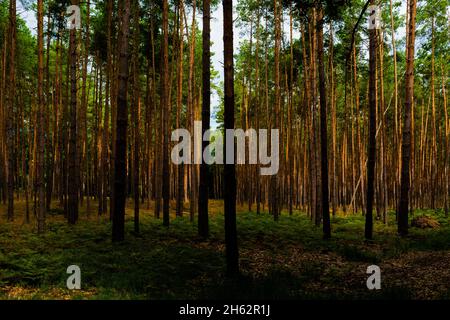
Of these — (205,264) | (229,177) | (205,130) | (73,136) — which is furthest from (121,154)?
(229,177)

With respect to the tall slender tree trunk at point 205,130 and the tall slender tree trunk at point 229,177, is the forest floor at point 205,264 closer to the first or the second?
the tall slender tree trunk at point 229,177

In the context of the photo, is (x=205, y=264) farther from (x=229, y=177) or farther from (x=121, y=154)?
(x=121, y=154)

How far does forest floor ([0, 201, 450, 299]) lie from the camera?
5.37m

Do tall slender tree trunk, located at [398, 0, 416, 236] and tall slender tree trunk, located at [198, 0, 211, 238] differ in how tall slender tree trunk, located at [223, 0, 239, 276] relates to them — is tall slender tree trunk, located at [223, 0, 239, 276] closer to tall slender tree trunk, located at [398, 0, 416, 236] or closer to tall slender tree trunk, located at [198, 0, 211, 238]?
tall slender tree trunk, located at [198, 0, 211, 238]

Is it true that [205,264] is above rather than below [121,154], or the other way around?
below

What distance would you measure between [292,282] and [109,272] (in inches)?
137

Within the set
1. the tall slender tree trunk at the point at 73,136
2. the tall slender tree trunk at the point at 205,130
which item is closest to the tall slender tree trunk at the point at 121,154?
the tall slender tree trunk at the point at 205,130

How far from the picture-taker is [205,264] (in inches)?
277

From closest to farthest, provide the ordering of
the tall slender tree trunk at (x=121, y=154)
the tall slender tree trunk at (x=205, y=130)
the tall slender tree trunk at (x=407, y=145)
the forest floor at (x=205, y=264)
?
the forest floor at (x=205, y=264), the tall slender tree trunk at (x=121, y=154), the tall slender tree trunk at (x=205, y=130), the tall slender tree trunk at (x=407, y=145)

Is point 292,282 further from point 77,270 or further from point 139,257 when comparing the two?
point 77,270

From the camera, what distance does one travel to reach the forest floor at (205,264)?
5373 mm

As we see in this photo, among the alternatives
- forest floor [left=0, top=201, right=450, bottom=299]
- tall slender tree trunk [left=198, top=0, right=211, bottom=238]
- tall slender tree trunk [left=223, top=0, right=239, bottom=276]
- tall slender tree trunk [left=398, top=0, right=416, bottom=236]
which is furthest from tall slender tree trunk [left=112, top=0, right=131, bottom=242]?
tall slender tree trunk [left=398, top=0, right=416, bottom=236]

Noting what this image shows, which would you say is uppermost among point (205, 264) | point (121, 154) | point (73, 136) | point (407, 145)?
point (73, 136)
